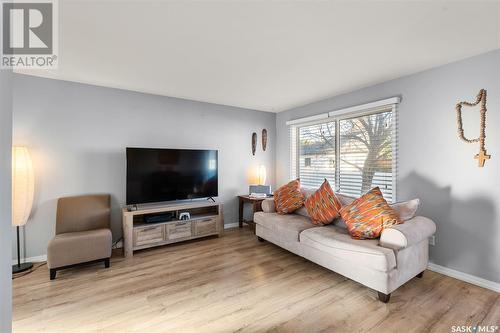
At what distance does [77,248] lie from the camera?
8.05 ft

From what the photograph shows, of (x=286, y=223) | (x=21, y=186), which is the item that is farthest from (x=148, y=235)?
(x=286, y=223)

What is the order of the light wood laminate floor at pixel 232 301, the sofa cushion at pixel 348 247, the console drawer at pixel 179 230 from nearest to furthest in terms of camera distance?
1. the light wood laminate floor at pixel 232 301
2. the sofa cushion at pixel 348 247
3. the console drawer at pixel 179 230

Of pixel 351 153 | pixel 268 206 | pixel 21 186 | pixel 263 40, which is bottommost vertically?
pixel 268 206

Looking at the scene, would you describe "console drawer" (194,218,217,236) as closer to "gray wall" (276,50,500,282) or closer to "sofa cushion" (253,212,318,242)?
"sofa cushion" (253,212,318,242)

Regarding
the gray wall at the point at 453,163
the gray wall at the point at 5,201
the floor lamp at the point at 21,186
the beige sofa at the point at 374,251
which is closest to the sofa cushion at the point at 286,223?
the beige sofa at the point at 374,251

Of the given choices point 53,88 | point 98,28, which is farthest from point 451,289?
point 53,88

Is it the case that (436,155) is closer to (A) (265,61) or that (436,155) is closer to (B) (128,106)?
(A) (265,61)

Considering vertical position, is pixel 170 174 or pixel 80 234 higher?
pixel 170 174

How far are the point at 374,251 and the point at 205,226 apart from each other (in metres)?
2.39

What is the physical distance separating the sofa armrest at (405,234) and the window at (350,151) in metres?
0.78

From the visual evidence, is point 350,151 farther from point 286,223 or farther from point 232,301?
point 232,301

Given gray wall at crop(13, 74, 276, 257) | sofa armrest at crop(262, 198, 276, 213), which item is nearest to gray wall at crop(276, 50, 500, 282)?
sofa armrest at crop(262, 198, 276, 213)

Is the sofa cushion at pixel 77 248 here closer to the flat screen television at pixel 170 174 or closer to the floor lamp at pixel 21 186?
the floor lamp at pixel 21 186

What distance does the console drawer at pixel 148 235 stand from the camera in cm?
301
